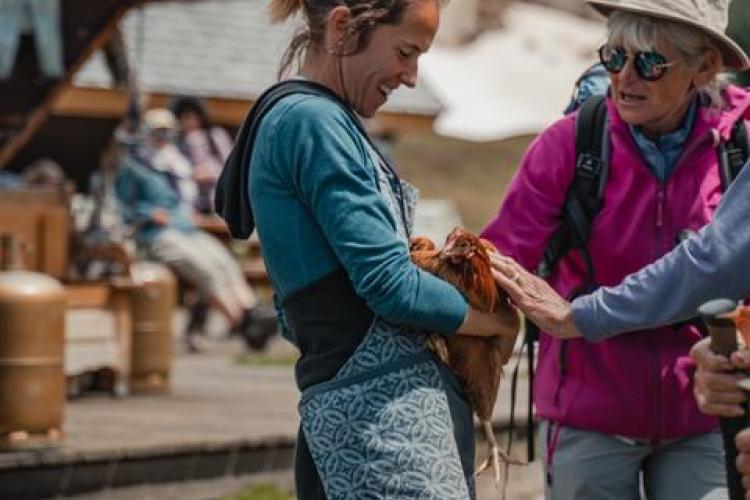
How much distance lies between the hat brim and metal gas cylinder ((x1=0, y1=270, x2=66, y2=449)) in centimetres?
396

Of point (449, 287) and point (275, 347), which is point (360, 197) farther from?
point (275, 347)

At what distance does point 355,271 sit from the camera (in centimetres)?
393

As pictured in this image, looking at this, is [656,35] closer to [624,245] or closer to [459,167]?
[624,245]

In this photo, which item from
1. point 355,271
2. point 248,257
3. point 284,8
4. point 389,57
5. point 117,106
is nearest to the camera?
point 355,271

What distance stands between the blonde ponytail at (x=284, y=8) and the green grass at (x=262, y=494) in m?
4.75

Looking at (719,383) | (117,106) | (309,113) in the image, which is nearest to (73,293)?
(309,113)

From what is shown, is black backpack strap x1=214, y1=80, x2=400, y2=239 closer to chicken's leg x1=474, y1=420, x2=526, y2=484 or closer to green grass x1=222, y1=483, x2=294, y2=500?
chicken's leg x1=474, y1=420, x2=526, y2=484

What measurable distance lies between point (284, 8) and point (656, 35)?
98 centimetres

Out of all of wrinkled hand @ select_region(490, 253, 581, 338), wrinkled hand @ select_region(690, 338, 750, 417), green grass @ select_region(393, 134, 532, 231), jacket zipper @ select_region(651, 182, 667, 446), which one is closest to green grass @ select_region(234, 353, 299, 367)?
Result: jacket zipper @ select_region(651, 182, 667, 446)

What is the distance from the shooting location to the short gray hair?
4797mm

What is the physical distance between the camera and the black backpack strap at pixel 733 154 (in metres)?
4.92

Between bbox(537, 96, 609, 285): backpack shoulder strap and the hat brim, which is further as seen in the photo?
bbox(537, 96, 609, 285): backpack shoulder strap

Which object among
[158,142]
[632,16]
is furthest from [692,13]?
[158,142]

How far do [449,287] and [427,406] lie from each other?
22 cm
